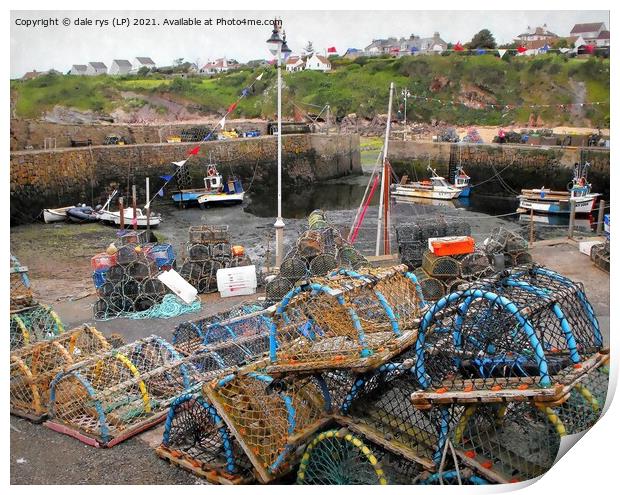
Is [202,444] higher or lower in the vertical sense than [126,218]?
higher

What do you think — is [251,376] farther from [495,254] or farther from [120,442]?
[495,254]

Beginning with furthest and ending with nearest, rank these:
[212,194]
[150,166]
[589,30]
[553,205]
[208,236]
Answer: [150,166] → [212,194] → [553,205] → [208,236] → [589,30]

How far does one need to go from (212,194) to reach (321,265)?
13.3m

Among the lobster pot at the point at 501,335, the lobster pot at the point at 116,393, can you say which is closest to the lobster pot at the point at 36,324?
the lobster pot at the point at 116,393

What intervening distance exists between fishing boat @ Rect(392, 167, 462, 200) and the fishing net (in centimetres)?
1565

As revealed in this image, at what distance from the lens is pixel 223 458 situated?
4.96 meters

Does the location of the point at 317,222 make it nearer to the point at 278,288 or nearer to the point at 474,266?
the point at 278,288

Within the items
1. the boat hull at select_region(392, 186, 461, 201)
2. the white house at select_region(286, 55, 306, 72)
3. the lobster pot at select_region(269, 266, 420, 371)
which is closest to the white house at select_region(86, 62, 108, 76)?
the boat hull at select_region(392, 186, 461, 201)

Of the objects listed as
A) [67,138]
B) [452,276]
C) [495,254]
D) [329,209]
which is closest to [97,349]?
[452,276]

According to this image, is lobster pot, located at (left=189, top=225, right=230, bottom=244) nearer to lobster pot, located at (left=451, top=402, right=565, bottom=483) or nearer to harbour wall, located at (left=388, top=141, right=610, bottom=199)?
lobster pot, located at (left=451, top=402, right=565, bottom=483)

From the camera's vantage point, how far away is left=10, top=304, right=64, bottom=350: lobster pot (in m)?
6.59

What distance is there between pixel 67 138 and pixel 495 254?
16.6m

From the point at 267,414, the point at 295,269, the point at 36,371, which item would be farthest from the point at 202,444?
the point at 295,269

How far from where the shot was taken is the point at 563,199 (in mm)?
19125
